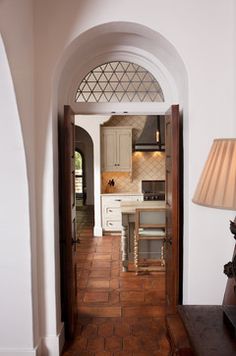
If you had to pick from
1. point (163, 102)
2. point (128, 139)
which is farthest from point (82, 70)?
point (128, 139)

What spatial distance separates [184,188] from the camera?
3.02 metres

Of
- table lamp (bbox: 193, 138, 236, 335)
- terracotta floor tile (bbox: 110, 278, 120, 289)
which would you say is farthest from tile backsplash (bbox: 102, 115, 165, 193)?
table lamp (bbox: 193, 138, 236, 335)

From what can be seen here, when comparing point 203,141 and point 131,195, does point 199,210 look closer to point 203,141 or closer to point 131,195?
point 203,141

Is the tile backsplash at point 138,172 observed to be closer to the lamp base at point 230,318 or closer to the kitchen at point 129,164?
the kitchen at point 129,164

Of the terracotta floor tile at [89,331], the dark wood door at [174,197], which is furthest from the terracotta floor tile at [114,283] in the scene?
the dark wood door at [174,197]

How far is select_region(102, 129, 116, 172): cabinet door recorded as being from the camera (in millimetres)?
7738

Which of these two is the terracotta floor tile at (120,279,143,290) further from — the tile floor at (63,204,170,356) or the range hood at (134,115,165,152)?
the range hood at (134,115,165,152)

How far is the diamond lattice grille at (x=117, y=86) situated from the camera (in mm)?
3465

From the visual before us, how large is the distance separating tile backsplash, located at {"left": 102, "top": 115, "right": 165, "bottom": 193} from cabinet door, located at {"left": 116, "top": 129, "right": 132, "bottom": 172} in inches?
12.4

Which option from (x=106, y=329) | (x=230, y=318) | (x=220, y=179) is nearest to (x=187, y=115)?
(x=220, y=179)

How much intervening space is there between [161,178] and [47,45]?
571 cm

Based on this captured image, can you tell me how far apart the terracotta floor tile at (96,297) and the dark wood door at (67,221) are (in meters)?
0.96

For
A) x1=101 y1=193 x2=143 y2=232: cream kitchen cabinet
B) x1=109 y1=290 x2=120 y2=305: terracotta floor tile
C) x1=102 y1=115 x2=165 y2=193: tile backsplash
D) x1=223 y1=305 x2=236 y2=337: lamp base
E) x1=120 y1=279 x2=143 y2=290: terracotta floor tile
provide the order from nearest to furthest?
x1=223 y1=305 x2=236 y2=337: lamp base
x1=109 y1=290 x2=120 y2=305: terracotta floor tile
x1=120 y1=279 x2=143 y2=290: terracotta floor tile
x1=101 y1=193 x2=143 y2=232: cream kitchen cabinet
x1=102 y1=115 x2=165 y2=193: tile backsplash

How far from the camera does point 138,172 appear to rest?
809 centimetres
